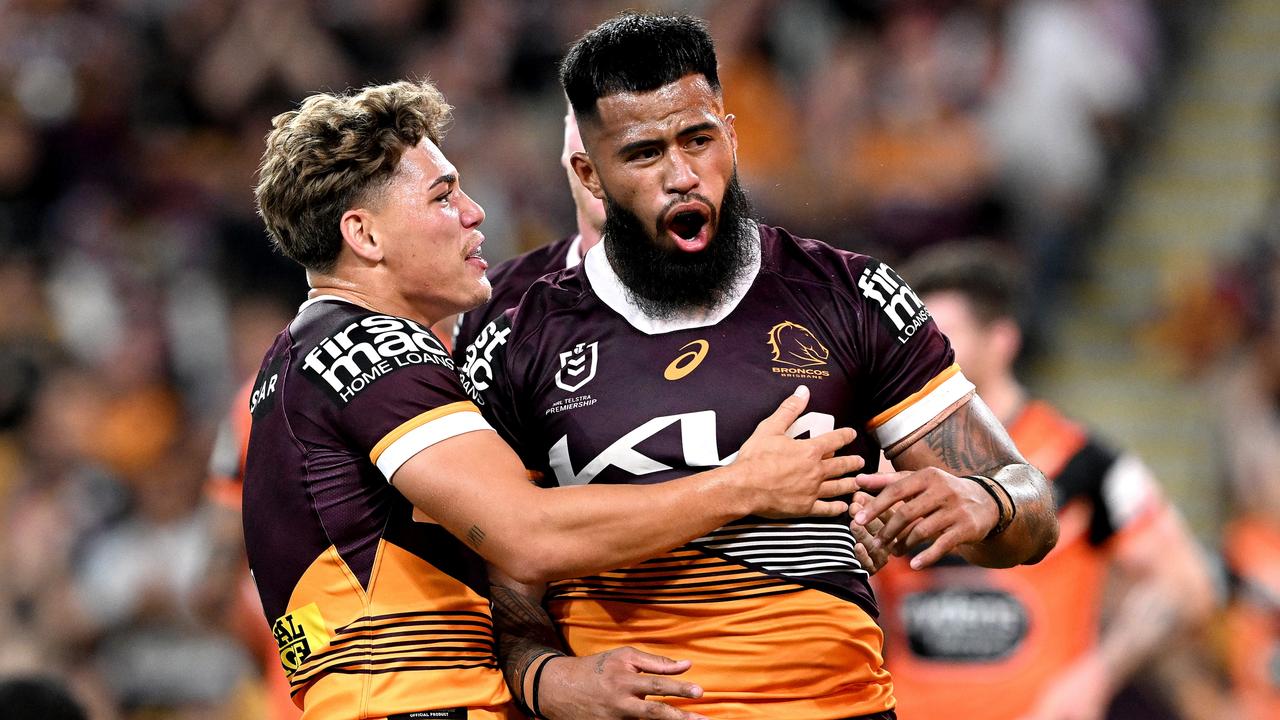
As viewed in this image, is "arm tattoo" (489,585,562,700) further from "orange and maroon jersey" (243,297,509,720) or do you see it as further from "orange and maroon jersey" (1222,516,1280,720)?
"orange and maroon jersey" (1222,516,1280,720)

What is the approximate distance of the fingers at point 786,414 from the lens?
3.69 meters

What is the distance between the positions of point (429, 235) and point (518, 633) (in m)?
1.02

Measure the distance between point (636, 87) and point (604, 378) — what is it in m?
0.71

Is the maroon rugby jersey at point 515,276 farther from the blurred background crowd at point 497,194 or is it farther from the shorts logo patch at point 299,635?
the blurred background crowd at point 497,194

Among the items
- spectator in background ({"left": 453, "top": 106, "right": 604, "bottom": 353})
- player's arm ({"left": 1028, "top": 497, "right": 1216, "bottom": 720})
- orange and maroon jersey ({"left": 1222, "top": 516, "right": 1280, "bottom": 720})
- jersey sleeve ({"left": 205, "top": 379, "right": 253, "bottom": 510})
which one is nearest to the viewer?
spectator in background ({"left": 453, "top": 106, "right": 604, "bottom": 353})

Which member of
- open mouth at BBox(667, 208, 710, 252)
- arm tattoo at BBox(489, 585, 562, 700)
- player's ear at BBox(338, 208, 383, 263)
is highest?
player's ear at BBox(338, 208, 383, 263)

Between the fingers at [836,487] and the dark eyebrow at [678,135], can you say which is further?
the dark eyebrow at [678,135]

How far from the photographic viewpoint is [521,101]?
11570 mm

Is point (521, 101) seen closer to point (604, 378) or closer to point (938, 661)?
point (938, 661)

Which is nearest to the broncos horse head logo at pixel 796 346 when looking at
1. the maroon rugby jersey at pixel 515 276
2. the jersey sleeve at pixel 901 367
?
the jersey sleeve at pixel 901 367

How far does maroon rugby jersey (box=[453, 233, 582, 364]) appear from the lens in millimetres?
4855

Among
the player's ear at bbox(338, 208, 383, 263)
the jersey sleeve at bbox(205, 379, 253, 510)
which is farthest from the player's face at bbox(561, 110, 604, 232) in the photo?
the jersey sleeve at bbox(205, 379, 253, 510)

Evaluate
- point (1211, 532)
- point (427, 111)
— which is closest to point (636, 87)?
point (427, 111)

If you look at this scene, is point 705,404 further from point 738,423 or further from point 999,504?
point 999,504
